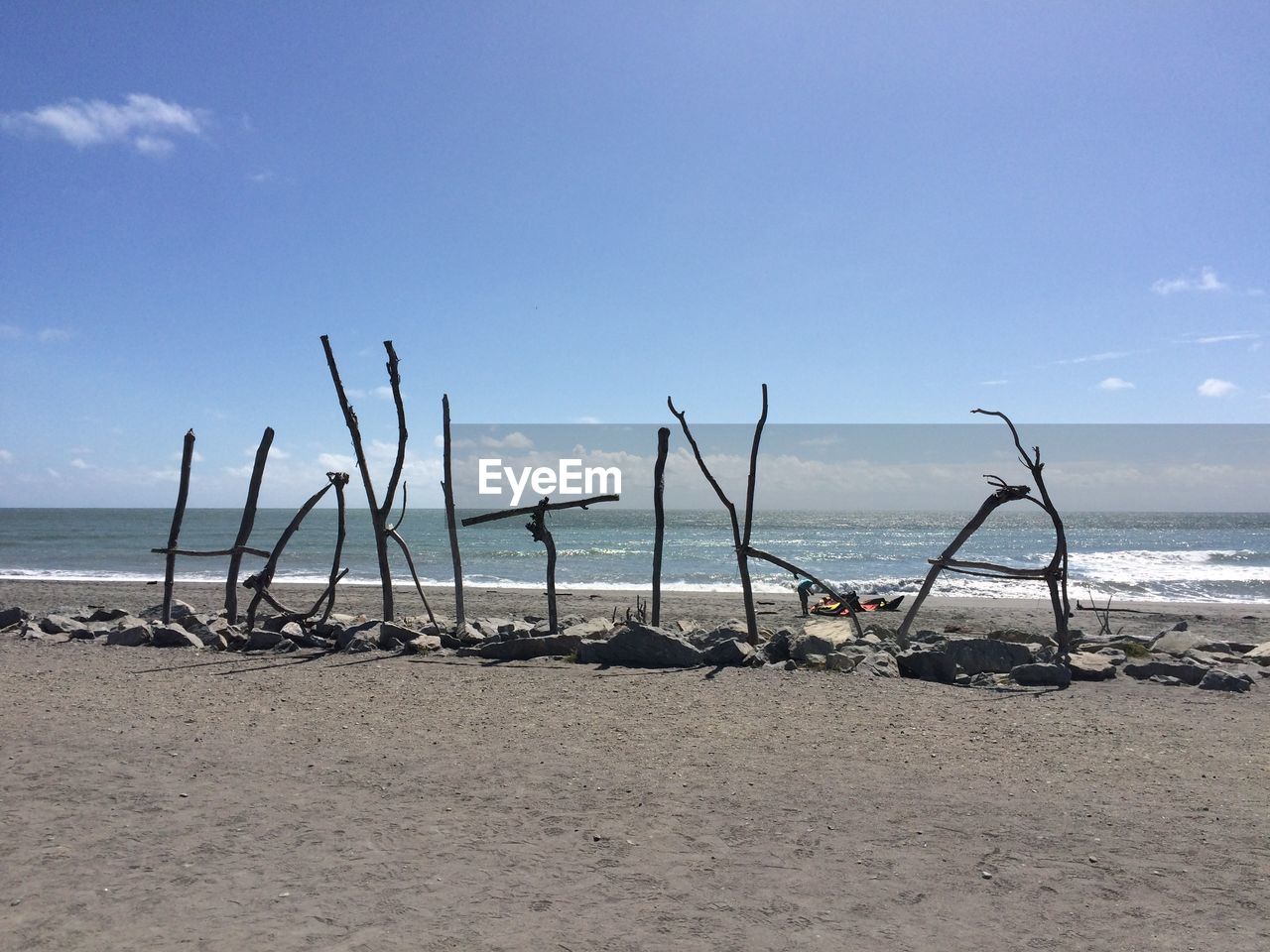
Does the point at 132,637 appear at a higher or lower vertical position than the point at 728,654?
lower

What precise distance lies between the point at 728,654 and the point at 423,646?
376 centimetres

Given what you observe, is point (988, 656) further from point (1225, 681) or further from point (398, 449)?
point (398, 449)

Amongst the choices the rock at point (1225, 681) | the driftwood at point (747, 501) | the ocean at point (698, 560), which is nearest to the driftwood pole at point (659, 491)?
the driftwood at point (747, 501)

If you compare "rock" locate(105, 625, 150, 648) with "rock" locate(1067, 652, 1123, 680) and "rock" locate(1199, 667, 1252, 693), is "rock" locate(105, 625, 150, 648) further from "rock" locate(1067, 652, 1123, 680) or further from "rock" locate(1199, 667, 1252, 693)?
"rock" locate(1199, 667, 1252, 693)

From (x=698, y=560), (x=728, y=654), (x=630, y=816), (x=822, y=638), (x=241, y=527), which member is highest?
(x=241, y=527)

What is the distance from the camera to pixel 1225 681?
27.9 feet

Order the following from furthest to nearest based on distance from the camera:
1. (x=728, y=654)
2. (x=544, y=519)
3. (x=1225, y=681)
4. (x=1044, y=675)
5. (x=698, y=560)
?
1. (x=698, y=560)
2. (x=544, y=519)
3. (x=728, y=654)
4. (x=1044, y=675)
5. (x=1225, y=681)

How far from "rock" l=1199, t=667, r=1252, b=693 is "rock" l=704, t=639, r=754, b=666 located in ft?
15.1

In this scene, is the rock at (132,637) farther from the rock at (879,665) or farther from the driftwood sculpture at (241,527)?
the rock at (879,665)

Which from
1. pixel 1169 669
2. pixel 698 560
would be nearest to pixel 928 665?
pixel 1169 669

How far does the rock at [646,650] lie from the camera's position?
30.9 ft

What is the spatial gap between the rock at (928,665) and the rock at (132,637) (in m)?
9.28

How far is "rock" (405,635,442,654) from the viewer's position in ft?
33.7

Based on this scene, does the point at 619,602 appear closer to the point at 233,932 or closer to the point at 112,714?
the point at 112,714
